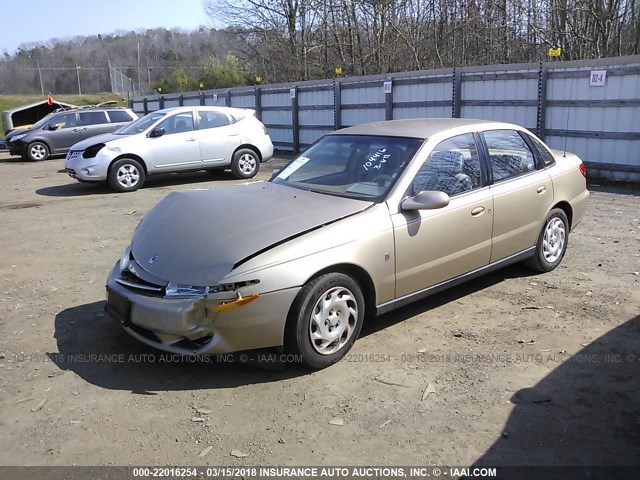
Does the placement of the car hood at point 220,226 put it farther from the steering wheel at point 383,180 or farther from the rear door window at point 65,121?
the rear door window at point 65,121

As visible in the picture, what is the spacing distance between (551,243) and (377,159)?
2271mm

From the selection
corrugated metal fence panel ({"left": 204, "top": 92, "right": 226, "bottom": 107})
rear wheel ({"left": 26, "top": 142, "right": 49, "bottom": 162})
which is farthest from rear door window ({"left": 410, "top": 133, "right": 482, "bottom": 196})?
corrugated metal fence panel ({"left": 204, "top": 92, "right": 226, "bottom": 107})

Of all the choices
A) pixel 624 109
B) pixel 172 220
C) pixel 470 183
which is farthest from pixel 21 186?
pixel 624 109

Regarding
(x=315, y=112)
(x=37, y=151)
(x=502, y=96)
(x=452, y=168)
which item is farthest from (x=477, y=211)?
(x=37, y=151)

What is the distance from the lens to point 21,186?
13789mm

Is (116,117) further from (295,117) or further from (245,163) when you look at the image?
(245,163)

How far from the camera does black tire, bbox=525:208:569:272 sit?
579 centimetres

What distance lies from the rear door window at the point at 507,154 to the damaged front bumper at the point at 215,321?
2.51 metres

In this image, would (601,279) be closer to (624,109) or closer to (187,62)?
(624,109)

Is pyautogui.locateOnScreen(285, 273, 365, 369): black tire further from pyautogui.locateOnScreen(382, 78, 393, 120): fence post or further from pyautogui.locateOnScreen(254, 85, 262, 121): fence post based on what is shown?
pyautogui.locateOnScreen(254, 85, 262, 121): fence post

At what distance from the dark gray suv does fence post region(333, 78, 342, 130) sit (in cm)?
666

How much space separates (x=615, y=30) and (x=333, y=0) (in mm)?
11673

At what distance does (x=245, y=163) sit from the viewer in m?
13.3

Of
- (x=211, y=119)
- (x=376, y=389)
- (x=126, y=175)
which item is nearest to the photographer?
(x=376, y=389)
